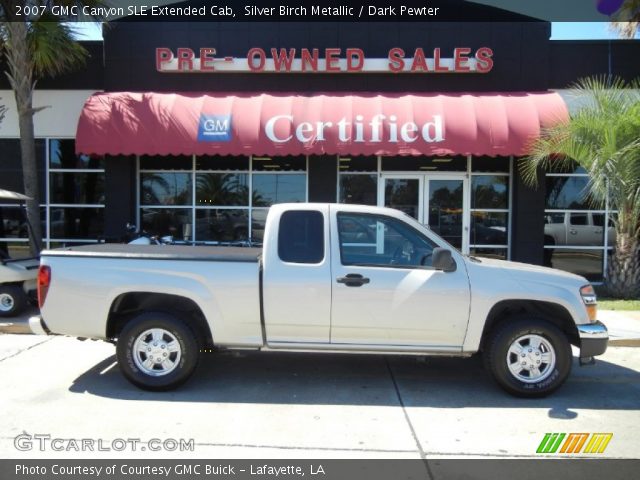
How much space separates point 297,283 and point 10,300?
5.59 meters

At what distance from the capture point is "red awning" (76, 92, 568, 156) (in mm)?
10672

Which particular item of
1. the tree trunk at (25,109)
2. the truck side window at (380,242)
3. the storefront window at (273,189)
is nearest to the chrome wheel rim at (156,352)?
the truck side window at (380,242)

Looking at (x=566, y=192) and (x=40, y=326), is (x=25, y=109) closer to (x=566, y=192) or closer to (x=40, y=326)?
(x=40, y=326)

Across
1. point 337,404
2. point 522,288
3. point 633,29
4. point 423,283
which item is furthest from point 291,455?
point 633,29

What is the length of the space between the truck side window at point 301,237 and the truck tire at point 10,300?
208 inches

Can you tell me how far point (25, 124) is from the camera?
1074 cm

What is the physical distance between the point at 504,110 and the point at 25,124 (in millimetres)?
9433

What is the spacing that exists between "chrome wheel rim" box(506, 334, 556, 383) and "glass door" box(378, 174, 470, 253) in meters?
6.97

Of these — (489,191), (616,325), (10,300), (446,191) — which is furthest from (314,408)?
(489,191)

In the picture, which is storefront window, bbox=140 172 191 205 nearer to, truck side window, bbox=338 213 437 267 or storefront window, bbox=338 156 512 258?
storefront window, bbox=338 156 512 258

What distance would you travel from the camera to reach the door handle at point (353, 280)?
528 cm

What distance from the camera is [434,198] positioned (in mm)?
12258

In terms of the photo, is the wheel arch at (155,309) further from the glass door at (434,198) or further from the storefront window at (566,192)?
the storefront window at (566,192)

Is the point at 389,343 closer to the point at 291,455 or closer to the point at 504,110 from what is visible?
the point at 291,455
